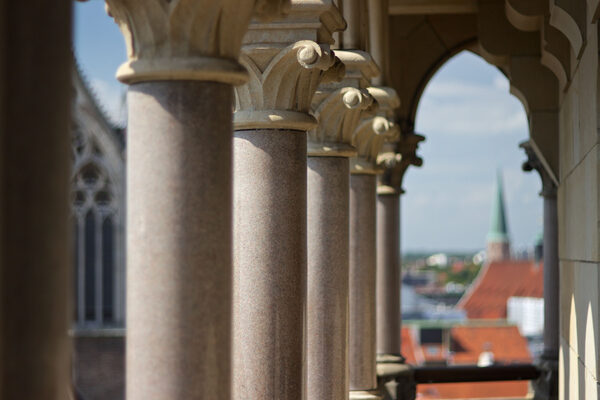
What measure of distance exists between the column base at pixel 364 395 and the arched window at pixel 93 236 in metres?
45.5

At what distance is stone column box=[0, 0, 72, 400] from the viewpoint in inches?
182

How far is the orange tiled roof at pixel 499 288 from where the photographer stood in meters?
165

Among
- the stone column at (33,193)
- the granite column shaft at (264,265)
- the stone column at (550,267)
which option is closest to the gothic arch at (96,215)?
the stone column at (550,267)

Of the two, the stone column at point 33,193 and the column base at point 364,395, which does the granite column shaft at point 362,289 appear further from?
the stone column at point 33,193

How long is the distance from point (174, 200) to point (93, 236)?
56.6 meters

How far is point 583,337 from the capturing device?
43.8 feet

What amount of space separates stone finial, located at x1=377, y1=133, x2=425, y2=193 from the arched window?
38.5m

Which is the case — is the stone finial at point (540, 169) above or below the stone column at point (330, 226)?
above

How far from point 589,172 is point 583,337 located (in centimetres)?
251

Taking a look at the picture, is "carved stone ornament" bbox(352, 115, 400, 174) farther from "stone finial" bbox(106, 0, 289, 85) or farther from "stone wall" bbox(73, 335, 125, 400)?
"stone wall" bbox(73, 335, 125, 400)

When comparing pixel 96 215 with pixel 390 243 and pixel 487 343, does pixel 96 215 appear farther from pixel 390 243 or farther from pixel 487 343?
pixel 487 343

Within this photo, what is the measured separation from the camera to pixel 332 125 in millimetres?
13320

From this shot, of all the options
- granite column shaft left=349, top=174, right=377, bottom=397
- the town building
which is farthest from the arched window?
granite column shaft left=349, top=174, right=377, bottom=397

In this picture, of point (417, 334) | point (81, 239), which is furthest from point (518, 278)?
point (81, 239)
